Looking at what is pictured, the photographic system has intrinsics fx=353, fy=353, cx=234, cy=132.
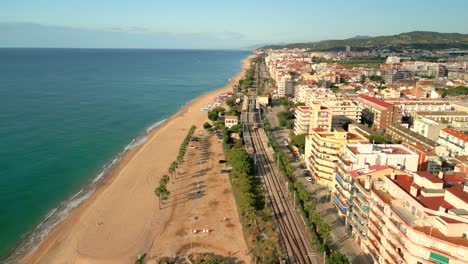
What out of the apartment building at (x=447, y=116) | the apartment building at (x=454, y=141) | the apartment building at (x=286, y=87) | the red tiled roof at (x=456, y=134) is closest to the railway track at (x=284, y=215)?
the apartment building at (x=454, y=141)

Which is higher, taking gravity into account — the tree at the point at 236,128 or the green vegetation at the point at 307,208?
the tree at the point at 236,128

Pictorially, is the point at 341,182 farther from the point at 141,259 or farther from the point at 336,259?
the point at 141,259

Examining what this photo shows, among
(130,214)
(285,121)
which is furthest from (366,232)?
(285,121)

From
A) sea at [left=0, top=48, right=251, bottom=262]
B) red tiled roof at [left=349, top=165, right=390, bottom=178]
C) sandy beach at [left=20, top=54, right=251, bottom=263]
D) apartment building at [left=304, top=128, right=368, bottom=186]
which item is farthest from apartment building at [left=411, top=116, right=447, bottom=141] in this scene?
sea at [left=0, top=48, right=251, bottom=262]

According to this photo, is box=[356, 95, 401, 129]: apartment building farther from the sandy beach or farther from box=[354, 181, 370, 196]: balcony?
box=[354, 181, 370, 196]: balcony

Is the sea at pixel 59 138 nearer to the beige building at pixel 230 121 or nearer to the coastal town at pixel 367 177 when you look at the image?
the beige building at pixel 230 121

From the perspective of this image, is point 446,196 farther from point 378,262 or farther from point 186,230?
point 186,230
